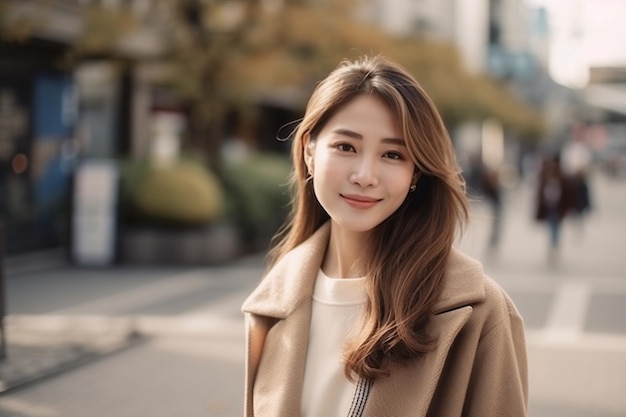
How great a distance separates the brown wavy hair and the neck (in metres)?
0.02

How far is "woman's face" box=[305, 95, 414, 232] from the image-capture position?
7.16 ft

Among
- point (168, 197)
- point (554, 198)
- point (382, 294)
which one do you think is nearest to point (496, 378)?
point (382, 294)

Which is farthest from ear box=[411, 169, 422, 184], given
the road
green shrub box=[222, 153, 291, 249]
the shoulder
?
green shrub box=[222, 153, 291, 249]

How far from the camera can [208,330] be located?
9.34 meters

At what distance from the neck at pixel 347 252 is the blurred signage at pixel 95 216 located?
1245cm

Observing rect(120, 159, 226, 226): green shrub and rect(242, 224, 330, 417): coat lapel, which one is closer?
rect(242, 224, 330, 417): coat lapel

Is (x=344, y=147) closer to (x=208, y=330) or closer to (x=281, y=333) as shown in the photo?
(x=281, y=333)

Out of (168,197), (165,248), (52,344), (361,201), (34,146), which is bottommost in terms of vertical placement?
(165,248)

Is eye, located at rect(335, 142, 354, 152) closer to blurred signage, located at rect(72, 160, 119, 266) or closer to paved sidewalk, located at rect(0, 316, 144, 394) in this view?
paved sidewalk, located at rect(0, 316, 144, 394)

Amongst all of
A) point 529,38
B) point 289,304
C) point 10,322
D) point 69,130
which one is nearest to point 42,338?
point 10,322

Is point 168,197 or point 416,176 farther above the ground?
point 416,176

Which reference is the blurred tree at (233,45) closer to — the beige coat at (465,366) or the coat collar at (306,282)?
the coat collar at (306,282)

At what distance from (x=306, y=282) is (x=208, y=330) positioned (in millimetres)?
7082

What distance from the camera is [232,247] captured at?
15.8m
